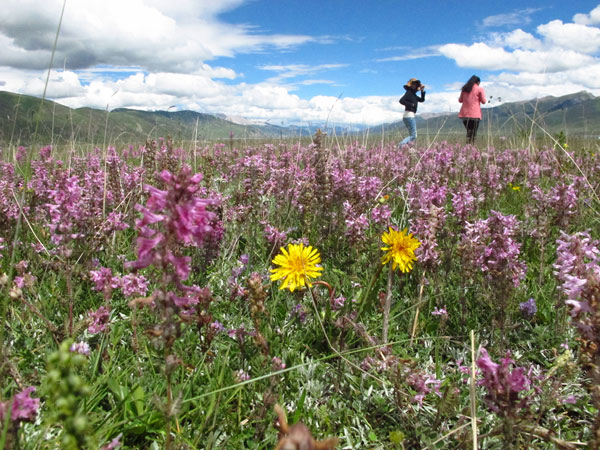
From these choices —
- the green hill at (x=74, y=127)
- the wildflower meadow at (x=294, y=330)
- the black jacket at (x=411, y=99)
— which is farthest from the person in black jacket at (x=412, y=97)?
the wildflower meadow at (x=294, y=330)

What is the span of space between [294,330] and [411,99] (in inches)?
693

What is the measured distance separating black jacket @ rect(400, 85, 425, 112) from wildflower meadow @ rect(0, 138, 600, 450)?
1487 cm

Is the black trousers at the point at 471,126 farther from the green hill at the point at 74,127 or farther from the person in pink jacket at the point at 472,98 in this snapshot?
the green hill at the point at 74,127

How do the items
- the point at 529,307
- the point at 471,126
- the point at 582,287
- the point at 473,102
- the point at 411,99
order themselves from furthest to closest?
the point at 411,99
the point at 473,102
the point at 471,126
the point at 529,307
the point at 582,287

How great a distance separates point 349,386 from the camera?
2.51 metres

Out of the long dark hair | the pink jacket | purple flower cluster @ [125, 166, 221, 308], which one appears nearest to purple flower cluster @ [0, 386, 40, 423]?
purple flower cluster @ [125, 166, 221, 308]

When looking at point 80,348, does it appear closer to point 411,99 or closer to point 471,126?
point 471,126

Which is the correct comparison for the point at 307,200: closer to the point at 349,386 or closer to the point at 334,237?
the point at 334,237

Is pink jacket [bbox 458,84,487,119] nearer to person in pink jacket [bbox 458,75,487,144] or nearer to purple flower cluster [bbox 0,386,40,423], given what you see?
person in pink jacket [bbox 458,75,487,144]

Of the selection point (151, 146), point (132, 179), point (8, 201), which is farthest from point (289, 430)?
point (151, 146)

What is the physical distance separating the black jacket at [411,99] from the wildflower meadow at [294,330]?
14.9 m

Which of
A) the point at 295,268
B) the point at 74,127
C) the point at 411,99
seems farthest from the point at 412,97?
the point at 295,268

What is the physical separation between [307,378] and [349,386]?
0.26m

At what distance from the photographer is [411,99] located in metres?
18.8
